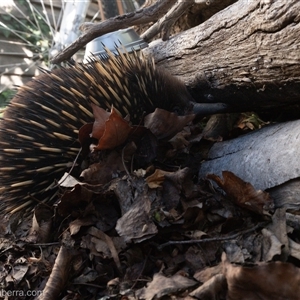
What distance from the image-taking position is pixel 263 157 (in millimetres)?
1760

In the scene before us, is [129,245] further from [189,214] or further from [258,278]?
[258,278]

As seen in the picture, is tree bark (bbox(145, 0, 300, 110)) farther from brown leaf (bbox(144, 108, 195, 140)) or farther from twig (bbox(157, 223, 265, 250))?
twig (bbox(157, 223, 265, 250))

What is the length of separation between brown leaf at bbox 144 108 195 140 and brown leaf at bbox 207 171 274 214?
1.64 ft

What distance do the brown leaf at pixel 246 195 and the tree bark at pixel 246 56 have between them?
59cm

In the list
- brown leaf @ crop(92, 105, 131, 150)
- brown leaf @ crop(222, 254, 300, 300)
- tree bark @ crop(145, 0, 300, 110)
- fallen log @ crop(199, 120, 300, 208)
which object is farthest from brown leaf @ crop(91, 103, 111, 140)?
brown leaf @ crop(222, 254, 300, 300)

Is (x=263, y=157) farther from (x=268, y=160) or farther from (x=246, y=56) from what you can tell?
(x=246, y=56)

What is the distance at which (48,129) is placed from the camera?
2.08 m

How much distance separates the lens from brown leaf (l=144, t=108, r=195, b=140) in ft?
6.46

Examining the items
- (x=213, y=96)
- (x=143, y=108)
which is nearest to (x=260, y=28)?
(x=213, y=96)

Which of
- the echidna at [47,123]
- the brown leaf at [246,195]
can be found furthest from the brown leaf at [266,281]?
the echidna at [47,123]

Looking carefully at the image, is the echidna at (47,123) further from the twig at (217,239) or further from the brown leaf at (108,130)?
the twig at (217,239)

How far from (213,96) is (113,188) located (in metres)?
0.95

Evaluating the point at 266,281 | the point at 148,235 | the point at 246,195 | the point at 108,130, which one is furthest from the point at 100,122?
the point at 266,281

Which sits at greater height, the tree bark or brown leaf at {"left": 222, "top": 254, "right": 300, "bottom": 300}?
the tree bark
